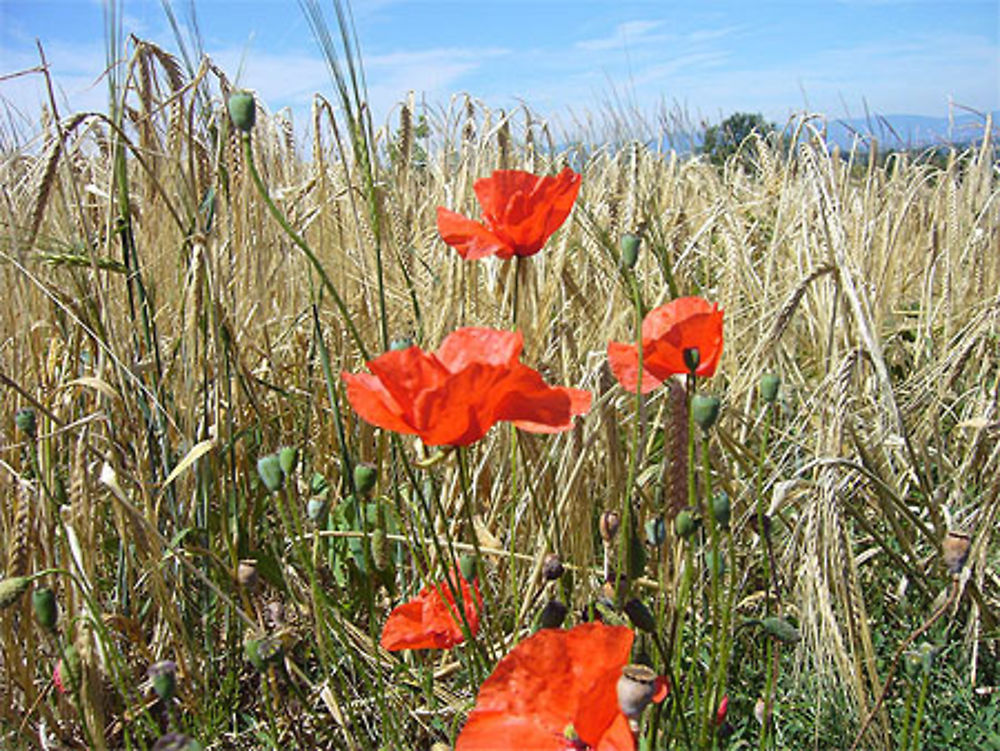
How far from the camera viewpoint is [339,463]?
163 cm

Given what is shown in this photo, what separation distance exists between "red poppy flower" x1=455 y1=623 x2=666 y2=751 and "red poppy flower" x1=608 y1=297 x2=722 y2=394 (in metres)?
0.28

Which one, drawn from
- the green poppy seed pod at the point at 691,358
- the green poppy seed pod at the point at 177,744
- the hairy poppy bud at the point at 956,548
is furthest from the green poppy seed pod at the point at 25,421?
the hairy poppy bud at the point at 956,548

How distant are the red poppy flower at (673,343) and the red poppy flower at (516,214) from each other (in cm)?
17

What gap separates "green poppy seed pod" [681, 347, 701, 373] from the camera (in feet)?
2.94

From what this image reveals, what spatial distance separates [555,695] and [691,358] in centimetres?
33

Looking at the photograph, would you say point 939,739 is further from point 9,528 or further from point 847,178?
point 847,178

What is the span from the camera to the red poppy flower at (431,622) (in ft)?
3.51

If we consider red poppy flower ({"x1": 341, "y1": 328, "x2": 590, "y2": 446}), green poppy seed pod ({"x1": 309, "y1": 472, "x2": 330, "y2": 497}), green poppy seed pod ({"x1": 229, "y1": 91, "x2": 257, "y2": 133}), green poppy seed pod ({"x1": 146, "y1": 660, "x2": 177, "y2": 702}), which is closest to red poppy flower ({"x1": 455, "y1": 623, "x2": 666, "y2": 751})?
red poppy flower ({"x1": 341, "y1": 328, "x2": 590, "y2": 446})

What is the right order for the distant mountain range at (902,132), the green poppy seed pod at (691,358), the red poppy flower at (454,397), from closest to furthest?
the red poppy flower at (454,397) → the green poppy seed pod at (691,358) → the distant mountain range at (902,132)

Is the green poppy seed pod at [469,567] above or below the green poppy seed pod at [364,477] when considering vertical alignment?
below

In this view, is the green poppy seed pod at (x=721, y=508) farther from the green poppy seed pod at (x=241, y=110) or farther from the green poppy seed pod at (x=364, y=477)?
the green poppy seed pod at (x=241, y=110)

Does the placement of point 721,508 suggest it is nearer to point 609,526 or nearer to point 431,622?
point 609,526

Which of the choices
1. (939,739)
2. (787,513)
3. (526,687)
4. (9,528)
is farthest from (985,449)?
(9,528)

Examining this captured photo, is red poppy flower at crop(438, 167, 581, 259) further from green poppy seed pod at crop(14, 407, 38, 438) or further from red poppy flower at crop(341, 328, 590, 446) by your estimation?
green poppy seed pod at crop(14, 407, 38, 438)
